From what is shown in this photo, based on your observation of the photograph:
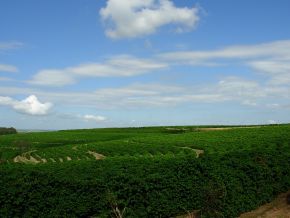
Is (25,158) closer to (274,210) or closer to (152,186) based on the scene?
(152,186)

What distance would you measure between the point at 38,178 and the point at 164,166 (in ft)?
22.5

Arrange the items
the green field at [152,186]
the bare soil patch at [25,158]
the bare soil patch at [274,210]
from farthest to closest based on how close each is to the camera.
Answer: the bare soil patch at [25,158] → the green field at [152,186] → the bare soil patch at [274,210]

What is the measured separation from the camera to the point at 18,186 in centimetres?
2414

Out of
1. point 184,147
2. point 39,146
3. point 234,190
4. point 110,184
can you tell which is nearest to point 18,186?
point 110,184

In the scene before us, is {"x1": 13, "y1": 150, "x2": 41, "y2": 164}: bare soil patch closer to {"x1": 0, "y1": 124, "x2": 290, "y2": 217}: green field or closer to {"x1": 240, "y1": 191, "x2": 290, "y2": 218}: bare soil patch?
{"x1": 0, "y1": 124, "x2": 290, "y2": 217}: green field

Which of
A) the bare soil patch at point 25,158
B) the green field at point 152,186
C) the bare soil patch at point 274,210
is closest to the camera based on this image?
the bare soil patch at point 274,210

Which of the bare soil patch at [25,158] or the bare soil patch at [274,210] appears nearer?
the bare soil patch at [274,210]

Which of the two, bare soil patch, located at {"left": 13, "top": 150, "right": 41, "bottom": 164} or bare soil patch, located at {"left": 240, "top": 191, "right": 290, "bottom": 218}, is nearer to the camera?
bare soil patch, located at {"left": 240, "top": 191, "right": 290, "bottom": 218}

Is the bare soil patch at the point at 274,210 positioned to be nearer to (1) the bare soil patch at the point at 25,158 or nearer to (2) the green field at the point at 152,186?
(2) the green field at the point at 152,186

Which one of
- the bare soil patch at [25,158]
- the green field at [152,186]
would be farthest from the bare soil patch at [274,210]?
the bare soil patch at [25,158]

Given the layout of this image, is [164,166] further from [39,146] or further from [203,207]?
[39,146]

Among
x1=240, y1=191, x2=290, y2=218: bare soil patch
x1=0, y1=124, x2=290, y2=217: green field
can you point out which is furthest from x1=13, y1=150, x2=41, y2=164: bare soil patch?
x1=240, y1=191, x2=290, y2=218: bare soil patch

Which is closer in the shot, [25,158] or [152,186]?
[152,186]

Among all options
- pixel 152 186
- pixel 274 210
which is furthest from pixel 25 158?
pixel 274 210
